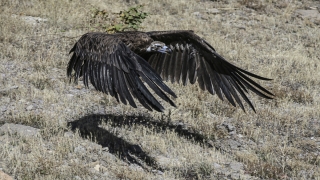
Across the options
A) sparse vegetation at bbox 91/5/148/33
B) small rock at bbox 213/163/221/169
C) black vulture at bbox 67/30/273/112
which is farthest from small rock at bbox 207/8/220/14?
small rock at bbox 213/163/221/169

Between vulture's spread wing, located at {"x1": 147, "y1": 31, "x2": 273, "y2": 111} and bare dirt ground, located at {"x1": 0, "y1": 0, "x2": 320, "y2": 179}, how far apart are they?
757 millimetres

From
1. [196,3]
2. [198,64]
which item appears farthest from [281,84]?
[196,3]

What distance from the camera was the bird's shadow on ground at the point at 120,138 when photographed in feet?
25.3

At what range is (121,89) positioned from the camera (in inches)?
256

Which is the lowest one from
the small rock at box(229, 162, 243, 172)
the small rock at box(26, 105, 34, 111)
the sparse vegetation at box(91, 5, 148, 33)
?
the small rock at box(229, 162, 243, 172)

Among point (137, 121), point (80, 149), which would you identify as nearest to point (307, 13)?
point (137, 121)

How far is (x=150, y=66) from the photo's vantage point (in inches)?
256

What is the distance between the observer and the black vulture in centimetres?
639

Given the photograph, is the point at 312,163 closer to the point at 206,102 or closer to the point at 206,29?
the point at 206,102

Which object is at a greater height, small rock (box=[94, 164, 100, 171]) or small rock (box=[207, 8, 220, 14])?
small rock (box=[207, 8, 220, 14])

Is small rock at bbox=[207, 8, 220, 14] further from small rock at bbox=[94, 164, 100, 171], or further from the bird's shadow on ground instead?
small rock at bbox=[94, 164, 100, 171]

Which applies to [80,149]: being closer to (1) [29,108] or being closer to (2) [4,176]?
(2) [4,176]

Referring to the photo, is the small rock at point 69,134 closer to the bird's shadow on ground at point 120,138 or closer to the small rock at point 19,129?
the bird's shadow on ground at point 120,138

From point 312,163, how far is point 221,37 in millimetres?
7556
